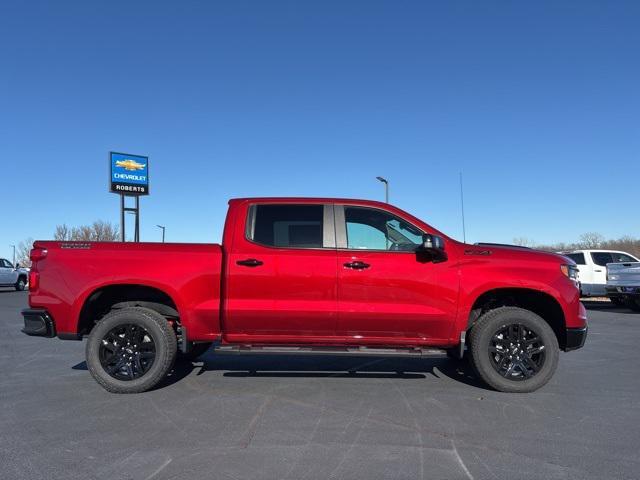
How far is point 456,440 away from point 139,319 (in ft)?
11.0

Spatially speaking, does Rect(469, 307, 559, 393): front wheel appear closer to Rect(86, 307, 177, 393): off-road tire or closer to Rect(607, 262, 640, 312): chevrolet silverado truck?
Rect(86, 307, 177, 393): off-road tire

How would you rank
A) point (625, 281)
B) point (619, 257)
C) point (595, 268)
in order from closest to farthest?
point (625, 281)
point (595, 268)
point (619, 257)

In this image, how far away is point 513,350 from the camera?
5312 mm

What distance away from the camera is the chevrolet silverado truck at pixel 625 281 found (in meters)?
13.9

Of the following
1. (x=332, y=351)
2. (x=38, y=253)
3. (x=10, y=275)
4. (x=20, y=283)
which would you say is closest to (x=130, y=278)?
(x=38, y=253)

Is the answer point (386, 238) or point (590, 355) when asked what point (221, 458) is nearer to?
point (386, 238)

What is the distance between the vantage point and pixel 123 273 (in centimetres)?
525

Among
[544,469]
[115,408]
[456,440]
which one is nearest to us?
[544,469]

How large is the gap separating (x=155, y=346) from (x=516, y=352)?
12.6 ft

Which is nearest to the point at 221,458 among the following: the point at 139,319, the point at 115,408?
the point at 115,408

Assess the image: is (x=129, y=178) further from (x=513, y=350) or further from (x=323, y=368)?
(x=513, y=350)

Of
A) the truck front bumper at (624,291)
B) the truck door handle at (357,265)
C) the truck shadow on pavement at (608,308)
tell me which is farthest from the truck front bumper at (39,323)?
the truck shadow on pavement at (608,308)

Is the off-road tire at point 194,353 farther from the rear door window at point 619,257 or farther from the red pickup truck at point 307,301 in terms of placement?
the rear door window at point 619,257

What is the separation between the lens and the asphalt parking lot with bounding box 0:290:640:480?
346 cm
